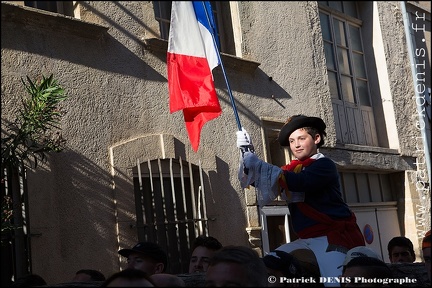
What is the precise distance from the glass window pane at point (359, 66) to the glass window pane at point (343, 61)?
0.76ft

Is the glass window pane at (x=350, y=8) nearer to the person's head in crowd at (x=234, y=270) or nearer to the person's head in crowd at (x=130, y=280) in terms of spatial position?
the person's head in crowd at (x=234, y=270)

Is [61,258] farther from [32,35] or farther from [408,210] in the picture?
[408,210]

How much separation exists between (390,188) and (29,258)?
24.0ft

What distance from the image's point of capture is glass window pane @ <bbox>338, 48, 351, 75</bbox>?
38.4 ft

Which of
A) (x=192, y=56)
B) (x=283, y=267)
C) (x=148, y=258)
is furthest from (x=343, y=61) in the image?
(x=283, y=267)

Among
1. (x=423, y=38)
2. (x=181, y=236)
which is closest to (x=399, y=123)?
(x=423, y=38)

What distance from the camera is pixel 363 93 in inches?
480

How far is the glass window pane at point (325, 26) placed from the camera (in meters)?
11.4

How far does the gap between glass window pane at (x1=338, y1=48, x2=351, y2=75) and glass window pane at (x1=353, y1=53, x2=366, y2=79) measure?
0.23m

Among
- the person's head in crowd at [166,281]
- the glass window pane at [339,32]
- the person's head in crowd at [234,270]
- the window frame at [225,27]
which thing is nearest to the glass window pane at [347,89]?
the glass window pane at [339,32]

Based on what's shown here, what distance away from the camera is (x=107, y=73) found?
7781 mm

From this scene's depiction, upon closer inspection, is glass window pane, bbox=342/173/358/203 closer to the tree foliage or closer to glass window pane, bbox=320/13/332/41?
glass window pane, bbox=320/13/332/41

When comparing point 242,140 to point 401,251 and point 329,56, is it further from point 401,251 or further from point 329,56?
point 329,56

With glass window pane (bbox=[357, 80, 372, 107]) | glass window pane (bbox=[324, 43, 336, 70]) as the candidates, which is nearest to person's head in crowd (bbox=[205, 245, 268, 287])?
glass window pane (bbox=[324, 43, 336, 70])
